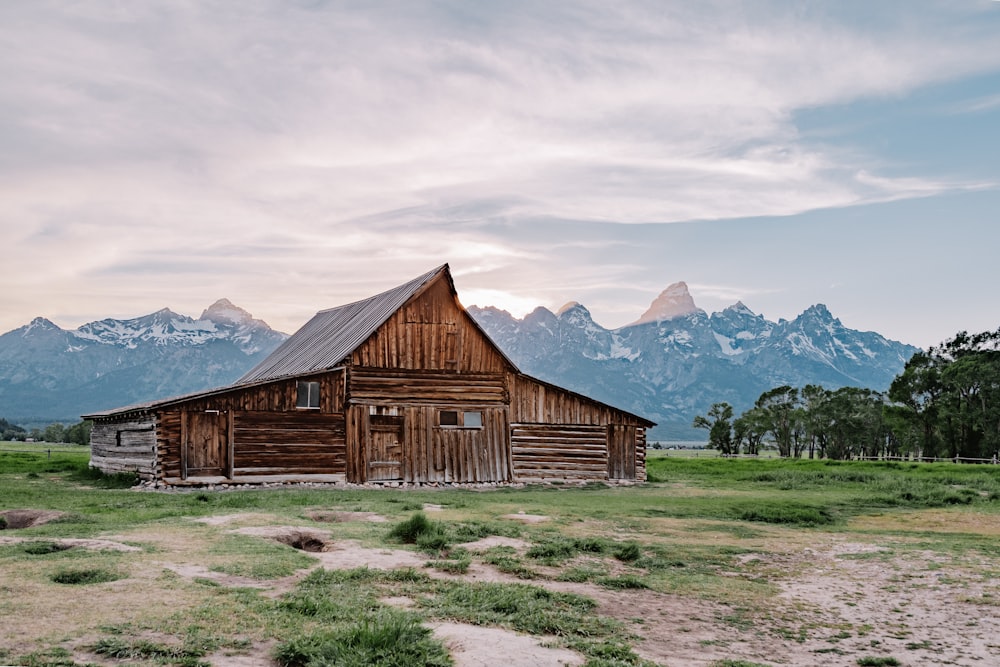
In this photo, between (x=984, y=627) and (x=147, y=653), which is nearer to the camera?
(x=147, y=653)

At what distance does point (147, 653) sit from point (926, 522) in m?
21.6

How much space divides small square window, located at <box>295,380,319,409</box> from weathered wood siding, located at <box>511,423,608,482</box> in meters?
8.91

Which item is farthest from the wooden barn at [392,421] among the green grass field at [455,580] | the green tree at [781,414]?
the green tree at [781,414]

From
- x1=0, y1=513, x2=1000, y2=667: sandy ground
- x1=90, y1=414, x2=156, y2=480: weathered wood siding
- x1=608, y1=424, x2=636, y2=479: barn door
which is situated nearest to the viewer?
x1=0, y1=513, x2=1000, y2=667: sandy ground

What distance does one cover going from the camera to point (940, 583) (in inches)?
524

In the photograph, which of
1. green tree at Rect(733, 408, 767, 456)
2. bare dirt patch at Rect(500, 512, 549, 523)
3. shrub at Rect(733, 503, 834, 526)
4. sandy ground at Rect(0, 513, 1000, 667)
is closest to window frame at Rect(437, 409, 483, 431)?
bare dirt patch at Rect(500, 512, 549, 523)

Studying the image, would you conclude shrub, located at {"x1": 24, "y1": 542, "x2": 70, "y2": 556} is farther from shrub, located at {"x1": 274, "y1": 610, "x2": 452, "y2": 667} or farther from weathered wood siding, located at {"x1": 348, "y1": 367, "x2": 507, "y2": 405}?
weathered wood siding, located at {"x1": 348, "y1": 367, "x2": 507, "y2": 405}

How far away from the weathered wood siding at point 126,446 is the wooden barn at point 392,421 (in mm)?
82

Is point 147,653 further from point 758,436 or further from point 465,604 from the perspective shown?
point 758,436

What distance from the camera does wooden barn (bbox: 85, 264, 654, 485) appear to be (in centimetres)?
2977

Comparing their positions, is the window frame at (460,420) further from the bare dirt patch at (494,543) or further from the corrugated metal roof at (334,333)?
the bare dirt patch at (494,543)

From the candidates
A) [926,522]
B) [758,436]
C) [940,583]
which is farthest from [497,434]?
[758,436]

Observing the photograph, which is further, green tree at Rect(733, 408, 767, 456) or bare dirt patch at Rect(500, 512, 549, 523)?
green tree at Rect(733, 408, 767, 456)

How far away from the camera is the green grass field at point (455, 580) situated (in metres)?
8.30
